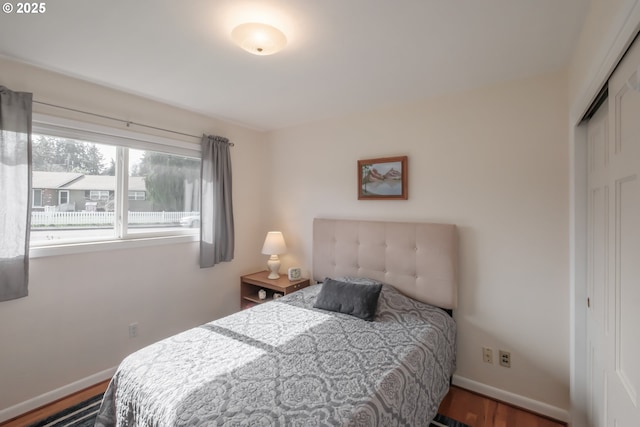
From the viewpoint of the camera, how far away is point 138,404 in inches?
53.5

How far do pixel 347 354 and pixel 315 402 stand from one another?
456 mm

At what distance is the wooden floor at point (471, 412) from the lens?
1963mm

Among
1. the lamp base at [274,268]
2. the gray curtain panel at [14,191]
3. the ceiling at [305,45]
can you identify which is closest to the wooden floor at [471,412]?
the gray curtain panel at [14,191]

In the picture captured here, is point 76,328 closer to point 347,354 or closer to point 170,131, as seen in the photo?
point 170,131

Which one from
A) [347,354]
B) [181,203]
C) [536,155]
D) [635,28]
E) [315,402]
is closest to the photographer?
[635,28]

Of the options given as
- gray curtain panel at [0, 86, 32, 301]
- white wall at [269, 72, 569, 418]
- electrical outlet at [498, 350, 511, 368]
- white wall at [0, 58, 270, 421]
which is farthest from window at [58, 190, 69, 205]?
electrical outlet at [498, 350, 511, 368]

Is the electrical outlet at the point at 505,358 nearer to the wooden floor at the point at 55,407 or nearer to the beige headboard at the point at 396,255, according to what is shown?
the beige headboard at the point at 396,255

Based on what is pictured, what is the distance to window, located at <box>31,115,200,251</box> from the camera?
2.15 m

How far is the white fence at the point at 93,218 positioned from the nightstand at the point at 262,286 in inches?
40.4

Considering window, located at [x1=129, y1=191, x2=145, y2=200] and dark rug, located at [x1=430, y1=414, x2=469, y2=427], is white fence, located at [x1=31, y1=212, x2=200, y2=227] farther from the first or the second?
dark rug, located at [x1=430, y1=414, x2=469, y2=427]

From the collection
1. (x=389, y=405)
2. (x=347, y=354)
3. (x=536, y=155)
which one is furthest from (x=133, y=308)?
(x=536, y=155)

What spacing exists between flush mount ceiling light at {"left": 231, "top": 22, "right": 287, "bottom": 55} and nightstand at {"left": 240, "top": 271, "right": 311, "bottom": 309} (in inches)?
84.9

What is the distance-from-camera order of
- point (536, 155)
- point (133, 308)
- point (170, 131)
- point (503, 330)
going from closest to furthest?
1. point (536, 155)
2. point (503, 330)
3. point (133, 308)
4. point (170, 131)

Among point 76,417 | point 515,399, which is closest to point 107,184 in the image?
point 76,417
